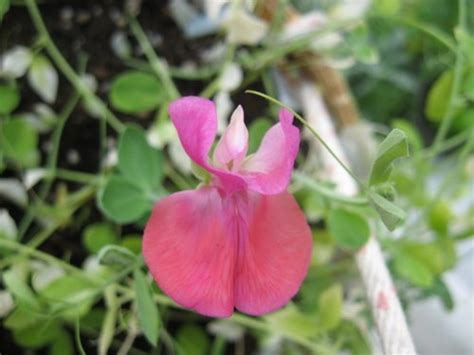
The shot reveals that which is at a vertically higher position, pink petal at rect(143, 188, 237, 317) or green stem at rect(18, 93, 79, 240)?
pink petal at rect(143, 188, 237, 317)

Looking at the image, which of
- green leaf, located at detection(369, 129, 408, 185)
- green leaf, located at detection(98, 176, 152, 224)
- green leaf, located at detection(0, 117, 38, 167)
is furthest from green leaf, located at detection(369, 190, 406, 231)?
green leaf, located at detection(0, 117, 38, 167)

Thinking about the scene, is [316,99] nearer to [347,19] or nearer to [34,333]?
[347,19]

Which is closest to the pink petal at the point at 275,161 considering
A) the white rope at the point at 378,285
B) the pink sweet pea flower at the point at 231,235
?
the pink sweet pea flower at the point at 231,235

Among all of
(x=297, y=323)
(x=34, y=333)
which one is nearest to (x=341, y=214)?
(x=297, y=323)

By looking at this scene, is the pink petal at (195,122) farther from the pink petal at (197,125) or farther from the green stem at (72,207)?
the green stem at (72,207)

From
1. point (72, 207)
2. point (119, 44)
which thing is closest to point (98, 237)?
point (72, 207)

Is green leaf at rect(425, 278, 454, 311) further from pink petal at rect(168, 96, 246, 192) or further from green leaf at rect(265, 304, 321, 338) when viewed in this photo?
pink petal at rect(168, 96, 246, 192)
